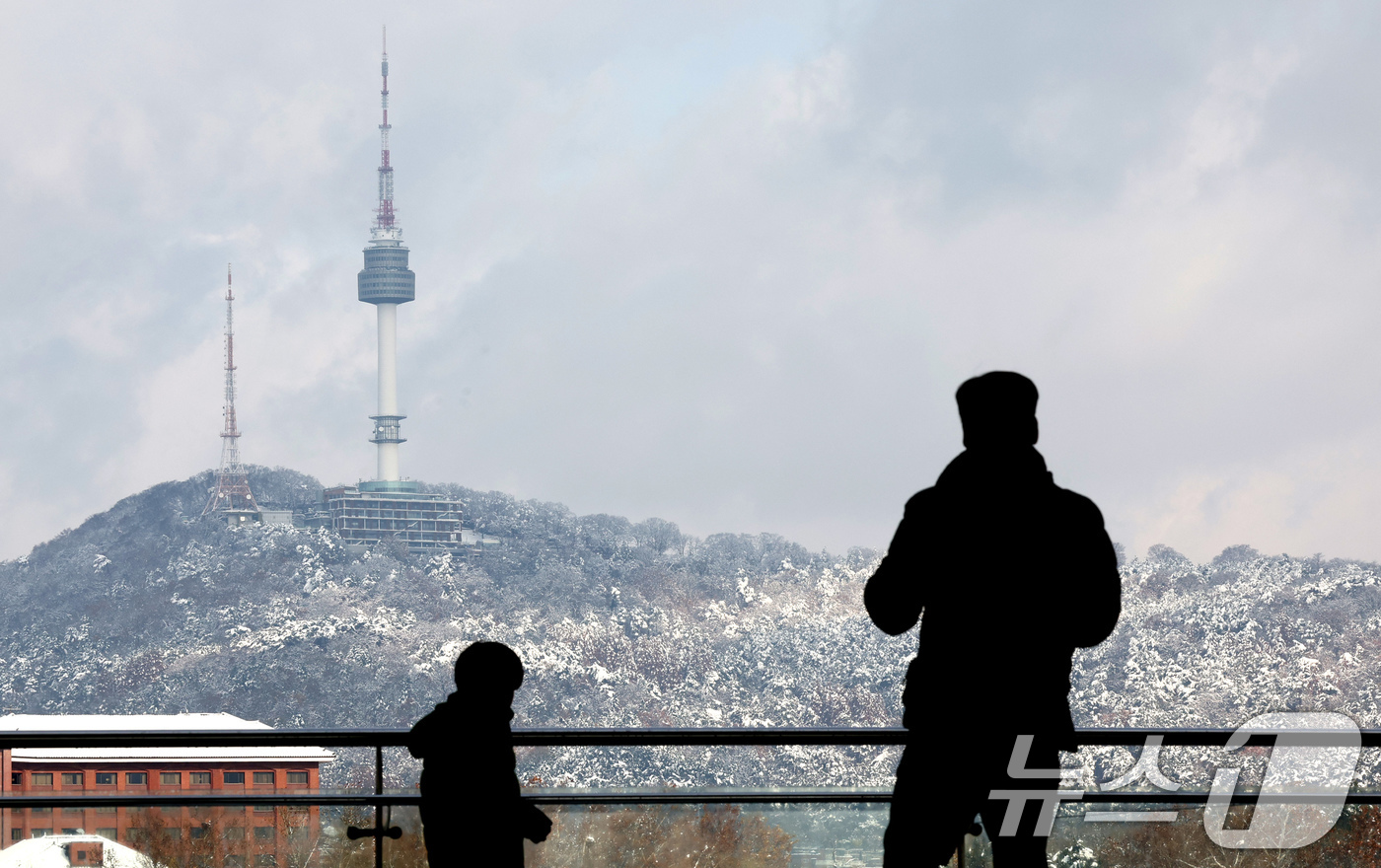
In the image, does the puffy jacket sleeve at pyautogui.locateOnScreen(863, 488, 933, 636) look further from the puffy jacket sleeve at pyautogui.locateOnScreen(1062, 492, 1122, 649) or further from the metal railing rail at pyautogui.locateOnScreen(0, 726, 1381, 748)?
the metal railing rail at pyautogui.locateOnScreen(0, 726, 1381, 748)

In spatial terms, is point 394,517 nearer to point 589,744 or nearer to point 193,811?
point 193,811

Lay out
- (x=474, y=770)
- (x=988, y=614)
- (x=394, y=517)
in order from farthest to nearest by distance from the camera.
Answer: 1. (x=394, y=517)
2. (x=474, y=770)
3. (x=988, y=614)

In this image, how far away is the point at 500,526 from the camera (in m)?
165

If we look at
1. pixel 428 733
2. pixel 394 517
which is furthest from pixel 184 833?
pixel 394 517

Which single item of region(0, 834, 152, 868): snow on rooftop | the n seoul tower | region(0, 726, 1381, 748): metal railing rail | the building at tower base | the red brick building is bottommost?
region(0, 834, 152, 868): snow on rooftop

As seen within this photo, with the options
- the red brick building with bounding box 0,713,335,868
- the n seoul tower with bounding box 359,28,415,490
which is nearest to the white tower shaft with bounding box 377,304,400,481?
the n seoul tower with bounding box 359,28,415,490

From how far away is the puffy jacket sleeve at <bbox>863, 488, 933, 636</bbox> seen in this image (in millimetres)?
2191

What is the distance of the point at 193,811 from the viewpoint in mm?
3223

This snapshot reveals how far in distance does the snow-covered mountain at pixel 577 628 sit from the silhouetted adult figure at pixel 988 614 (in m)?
90.1

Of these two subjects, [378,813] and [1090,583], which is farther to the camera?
[378,813]

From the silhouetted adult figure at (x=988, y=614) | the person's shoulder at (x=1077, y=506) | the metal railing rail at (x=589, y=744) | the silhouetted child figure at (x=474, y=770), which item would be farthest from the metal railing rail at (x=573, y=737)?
the person's shoulder at (x=1077, y=506)

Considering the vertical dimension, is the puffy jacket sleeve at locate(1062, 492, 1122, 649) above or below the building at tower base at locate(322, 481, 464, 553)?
below

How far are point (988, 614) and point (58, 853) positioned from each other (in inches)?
87.6

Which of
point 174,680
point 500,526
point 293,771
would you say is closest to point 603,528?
point 500,526
